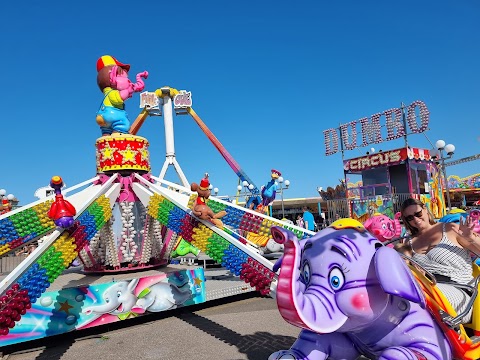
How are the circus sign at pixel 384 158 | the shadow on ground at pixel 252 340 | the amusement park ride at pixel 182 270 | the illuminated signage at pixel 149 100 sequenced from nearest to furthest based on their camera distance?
the amusement park ride at pixel 182 270, the shadow on ground at pixel 252 340, the illuminated signage at pixel 149 100, the circus sign at pixel 384 158

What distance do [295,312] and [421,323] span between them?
1.07m

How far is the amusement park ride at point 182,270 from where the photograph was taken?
2523 millimetres

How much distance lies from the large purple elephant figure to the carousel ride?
135 cm

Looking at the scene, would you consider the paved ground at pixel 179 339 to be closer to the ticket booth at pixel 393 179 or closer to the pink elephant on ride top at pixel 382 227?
the pink elephant on ride top at pixel 382 227

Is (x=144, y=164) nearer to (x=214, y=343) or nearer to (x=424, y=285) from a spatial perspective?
(x=214, y=343)

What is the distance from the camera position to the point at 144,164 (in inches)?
290

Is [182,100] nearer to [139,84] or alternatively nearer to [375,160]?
[139,84]

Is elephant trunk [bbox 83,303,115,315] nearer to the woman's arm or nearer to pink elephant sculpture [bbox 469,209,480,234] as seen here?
the woman's arm

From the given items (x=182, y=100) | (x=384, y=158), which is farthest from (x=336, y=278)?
(x=384, y=158)

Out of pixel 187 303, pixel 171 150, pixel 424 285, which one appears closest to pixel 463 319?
pixel 424 285

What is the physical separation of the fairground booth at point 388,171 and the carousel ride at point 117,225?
35.8ft

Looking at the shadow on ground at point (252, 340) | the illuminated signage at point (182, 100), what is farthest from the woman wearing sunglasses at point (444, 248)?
the illuminated signage at point (182, 100)


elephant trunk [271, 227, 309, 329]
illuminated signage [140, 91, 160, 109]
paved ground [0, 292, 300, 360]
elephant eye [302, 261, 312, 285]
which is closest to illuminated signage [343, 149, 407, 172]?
illuminated signage [140, 91, 160, 109]

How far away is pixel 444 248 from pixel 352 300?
4.07ft
